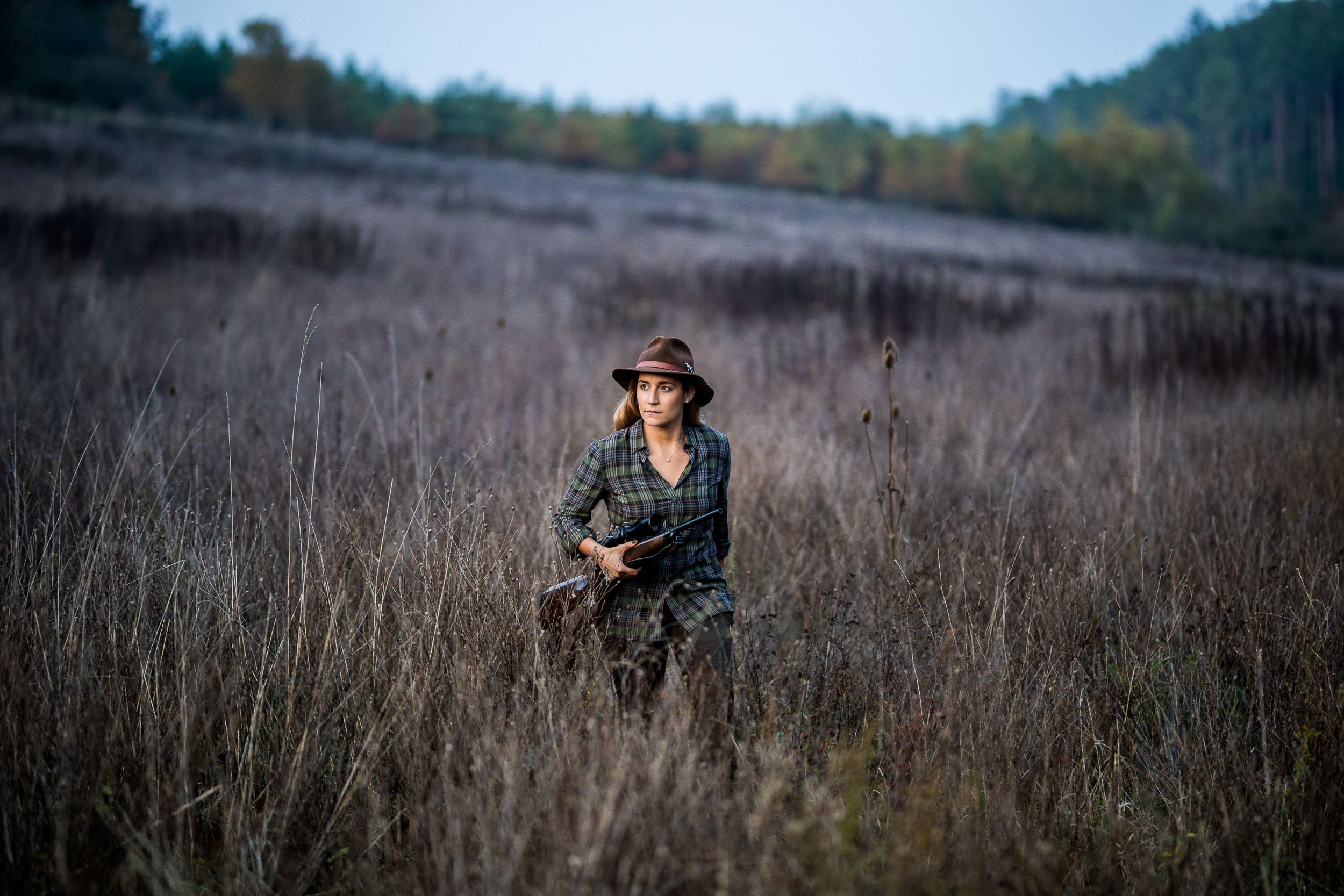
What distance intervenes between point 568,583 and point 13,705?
4.61ft

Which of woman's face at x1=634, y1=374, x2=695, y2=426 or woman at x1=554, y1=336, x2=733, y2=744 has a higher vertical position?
woman's face at x1=634, y1=374, x2=695, y2=426

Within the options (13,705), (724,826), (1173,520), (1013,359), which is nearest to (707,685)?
(724,826)

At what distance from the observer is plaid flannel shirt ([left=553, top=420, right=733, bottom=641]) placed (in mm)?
2176

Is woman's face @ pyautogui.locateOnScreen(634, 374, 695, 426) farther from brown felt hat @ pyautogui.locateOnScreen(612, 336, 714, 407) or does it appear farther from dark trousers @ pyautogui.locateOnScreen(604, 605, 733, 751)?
dark trousers @ pyautogui.locateOnScreen(604, 605, 733, 751)

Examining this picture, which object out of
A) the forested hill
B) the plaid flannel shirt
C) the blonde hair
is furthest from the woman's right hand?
the forested hill

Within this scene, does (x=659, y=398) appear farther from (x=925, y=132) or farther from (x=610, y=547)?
(x=925, y=132)

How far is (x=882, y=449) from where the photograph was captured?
16.4 ft

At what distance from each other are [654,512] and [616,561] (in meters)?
0.22

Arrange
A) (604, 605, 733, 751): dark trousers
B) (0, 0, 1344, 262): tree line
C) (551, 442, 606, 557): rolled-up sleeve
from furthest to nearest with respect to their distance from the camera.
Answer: (0, 0, 1344, 262): tree line, (551, 442, 606, 557): rolled-up sleeve, (604, 605, 733, 751): dark trousers

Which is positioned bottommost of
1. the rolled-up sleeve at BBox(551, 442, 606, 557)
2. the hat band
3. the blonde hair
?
the rolled-up sleeve at BBox(551, 442, 606, 557)

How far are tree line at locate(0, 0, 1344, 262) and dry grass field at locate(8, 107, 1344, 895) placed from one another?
989 inches

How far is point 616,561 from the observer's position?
2047 millimetres

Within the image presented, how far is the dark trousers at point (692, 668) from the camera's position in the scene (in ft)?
6.57

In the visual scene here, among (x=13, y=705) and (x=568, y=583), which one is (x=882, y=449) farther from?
(x=13, y=705)
